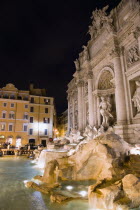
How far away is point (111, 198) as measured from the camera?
4039mm

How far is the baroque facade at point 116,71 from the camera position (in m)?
11.6

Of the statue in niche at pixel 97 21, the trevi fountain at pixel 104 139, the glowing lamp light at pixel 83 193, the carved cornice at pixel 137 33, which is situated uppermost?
the statue in niche at pixel 97 21

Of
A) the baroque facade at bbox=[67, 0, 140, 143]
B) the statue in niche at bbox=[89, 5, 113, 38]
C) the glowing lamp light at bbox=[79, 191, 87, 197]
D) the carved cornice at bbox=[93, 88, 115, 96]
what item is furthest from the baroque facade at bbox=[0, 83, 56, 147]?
the glowing lamp light at bbox=[79, 191, 87, 197]

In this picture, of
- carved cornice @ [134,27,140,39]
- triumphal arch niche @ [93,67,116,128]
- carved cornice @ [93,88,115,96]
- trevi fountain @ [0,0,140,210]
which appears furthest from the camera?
carved cornice @ [93,88,115,96]

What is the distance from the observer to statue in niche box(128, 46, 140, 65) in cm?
1185

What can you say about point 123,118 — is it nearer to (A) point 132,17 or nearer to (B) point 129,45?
(B) point 129,45

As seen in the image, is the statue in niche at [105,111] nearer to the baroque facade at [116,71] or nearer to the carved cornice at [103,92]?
the baroque facade at [116,71]

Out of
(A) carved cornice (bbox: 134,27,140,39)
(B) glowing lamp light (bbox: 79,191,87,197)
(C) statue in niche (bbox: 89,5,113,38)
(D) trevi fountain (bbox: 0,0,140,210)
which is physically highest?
(C) statue in niche (bbox: 89,5,113,38)

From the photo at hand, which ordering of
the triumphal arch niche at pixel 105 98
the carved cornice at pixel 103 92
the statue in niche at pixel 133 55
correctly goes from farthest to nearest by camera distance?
the carved cornice at pixel 103 92 < the triumphal arch niche at pixel 105 98 < the statue in niche at pixel 133 55

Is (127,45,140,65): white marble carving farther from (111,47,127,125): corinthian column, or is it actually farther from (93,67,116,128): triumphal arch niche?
(93,67,116,128): triumphal arch niche

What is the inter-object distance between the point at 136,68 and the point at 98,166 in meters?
8.15

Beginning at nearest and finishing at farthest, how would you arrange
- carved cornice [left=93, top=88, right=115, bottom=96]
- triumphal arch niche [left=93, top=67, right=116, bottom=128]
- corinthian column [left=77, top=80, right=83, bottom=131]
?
triumphal arch niche [left=93, top=67, right=116, bottom=128] < carved cornice [left=93, top=88, right=115, bottom=96] < corinthian column [left=77, top=80, right=83, bottom=131]

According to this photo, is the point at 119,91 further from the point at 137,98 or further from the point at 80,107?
the point at 80,107

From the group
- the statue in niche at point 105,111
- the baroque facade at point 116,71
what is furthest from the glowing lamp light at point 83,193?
the statue in niche at point 105,111
